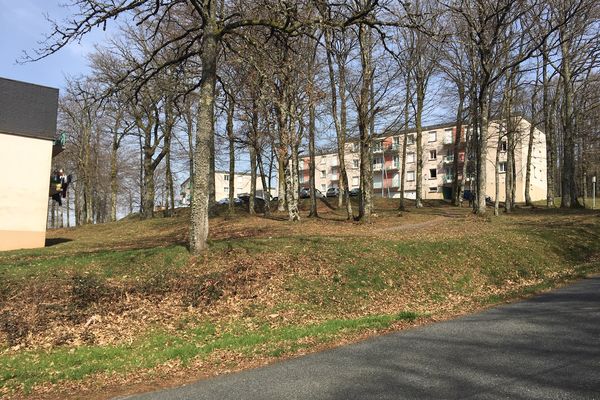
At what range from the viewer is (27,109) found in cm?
2377

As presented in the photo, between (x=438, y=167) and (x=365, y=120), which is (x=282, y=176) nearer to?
(x=365, y=120)

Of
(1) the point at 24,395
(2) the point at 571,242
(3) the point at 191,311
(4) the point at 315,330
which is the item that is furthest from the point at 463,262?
(1) the point at 24,395

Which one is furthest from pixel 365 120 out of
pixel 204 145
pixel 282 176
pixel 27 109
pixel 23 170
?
pixel 27 109

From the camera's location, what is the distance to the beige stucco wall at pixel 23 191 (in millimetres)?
22047

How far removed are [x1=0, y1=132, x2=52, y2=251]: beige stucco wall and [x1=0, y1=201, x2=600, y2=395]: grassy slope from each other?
652 cm

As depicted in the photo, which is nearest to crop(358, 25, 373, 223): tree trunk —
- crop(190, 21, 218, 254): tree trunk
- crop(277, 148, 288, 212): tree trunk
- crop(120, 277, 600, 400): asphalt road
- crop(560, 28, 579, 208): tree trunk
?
crop(277, 148, 288, 212): tree trunk

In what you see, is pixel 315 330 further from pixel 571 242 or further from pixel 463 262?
pixel 571 242

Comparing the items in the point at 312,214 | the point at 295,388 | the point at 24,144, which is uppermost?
the point at 24,144

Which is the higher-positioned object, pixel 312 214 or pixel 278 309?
pixel 312 214

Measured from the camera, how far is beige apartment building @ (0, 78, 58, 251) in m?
22.1

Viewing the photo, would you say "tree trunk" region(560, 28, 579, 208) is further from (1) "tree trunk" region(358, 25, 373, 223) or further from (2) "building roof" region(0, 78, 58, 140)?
(2) "building roof" region(0, 78, 58, 140)

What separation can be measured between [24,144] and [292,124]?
1322 centimetres

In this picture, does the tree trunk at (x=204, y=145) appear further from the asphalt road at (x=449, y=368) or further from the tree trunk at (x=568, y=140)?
the tree trunk at (x=568, y=140)

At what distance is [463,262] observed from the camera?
1394 cm
